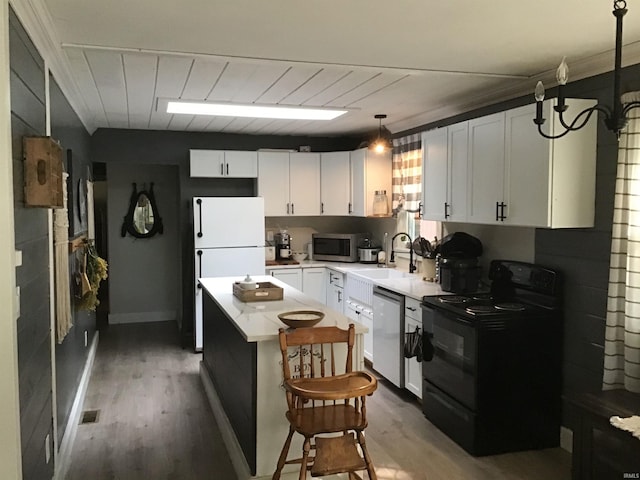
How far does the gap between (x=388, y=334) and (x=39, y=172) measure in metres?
3.10

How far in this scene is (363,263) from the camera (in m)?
6.25

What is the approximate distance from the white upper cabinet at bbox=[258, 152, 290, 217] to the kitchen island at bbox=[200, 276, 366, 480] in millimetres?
2300

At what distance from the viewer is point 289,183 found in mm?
6312

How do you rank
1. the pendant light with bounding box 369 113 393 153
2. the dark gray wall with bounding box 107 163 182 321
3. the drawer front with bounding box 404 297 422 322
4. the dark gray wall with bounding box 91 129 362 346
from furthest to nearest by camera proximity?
the dark gray wall with bounding box 107 163 182 321
the dark gray wall with bounding box 91 129 362 346
the pendant light with bounding box 369 113 393 153
the drawer front with bounding box 404 297 422 322

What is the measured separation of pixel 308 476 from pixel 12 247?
6.11ft

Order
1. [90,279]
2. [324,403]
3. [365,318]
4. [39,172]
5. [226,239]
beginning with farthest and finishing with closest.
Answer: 1. [226,239]
2. [365,318]
3. [90,279]
4. [324,403]
5. [39,172]

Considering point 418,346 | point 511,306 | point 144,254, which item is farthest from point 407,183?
point 144,254

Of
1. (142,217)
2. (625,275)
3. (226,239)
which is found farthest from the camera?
(142,217)

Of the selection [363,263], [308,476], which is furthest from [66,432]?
[363,263]

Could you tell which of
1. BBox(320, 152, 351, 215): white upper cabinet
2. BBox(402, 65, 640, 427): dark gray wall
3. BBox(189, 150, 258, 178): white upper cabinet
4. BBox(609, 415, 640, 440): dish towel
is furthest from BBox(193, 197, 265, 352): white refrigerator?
BBox(609, 415, 640, 440): dish towel

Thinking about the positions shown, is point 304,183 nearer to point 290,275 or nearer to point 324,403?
point 290,275

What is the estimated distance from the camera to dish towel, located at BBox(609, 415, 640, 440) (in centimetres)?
244

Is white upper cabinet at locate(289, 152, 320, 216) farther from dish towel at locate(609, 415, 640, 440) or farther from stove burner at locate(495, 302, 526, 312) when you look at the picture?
dish towel at locate(609, 415, 640, 440)

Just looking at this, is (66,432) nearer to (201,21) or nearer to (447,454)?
(447,454)
